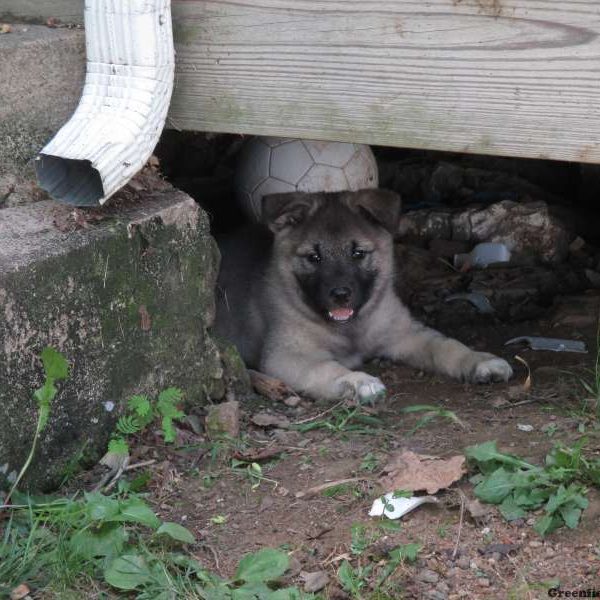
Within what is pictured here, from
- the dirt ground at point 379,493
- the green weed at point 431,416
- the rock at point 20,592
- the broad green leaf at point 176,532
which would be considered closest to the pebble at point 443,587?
the dirt ground at point 379,493

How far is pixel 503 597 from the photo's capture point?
2.60 metres

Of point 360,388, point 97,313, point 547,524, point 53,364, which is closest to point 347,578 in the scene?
point 547,524

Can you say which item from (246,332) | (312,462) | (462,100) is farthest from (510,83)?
(246,332)

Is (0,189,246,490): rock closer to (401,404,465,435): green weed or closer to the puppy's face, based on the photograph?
(401,404,465,435): green weed

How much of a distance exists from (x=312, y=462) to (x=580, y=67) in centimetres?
159

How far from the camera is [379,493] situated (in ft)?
10.2

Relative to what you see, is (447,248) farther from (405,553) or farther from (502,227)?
(405,553)

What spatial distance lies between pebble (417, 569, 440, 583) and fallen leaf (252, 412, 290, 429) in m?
1.26

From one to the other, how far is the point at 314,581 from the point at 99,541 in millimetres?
612

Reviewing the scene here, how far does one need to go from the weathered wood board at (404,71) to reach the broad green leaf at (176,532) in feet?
4.84

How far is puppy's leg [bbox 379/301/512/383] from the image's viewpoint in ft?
14.7

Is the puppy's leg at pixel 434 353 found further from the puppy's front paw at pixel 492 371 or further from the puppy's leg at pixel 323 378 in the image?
the puppy's leg at pixel 323 378

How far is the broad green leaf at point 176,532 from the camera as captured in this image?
2.82m

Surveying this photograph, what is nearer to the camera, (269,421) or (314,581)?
(314,581)
